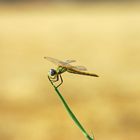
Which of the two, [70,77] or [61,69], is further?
[70,77]

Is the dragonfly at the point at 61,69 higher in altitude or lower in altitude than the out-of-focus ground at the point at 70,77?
higher

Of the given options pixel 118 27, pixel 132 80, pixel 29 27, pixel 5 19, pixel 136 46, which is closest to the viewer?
pixel 132 80

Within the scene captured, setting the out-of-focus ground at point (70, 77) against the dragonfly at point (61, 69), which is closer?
the dragonfly at point (61, 69)

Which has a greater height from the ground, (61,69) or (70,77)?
(61,69)

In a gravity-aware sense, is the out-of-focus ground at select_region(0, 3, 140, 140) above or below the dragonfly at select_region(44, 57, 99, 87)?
below

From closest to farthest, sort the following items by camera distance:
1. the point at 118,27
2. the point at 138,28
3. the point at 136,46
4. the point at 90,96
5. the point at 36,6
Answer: the point at 90,96, the point at 136,46, the point at 138,28, the point at 118,27, the point at 36,6

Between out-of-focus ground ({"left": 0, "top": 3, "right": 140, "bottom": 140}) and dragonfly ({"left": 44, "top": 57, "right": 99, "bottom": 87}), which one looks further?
out-of-focus ground ({"left": 0, "top": 3, "right": 140, "bottom": 140})

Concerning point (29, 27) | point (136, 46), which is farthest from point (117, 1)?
point (136, 46)

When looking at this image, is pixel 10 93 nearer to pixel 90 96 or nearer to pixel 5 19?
pixel 90 96
